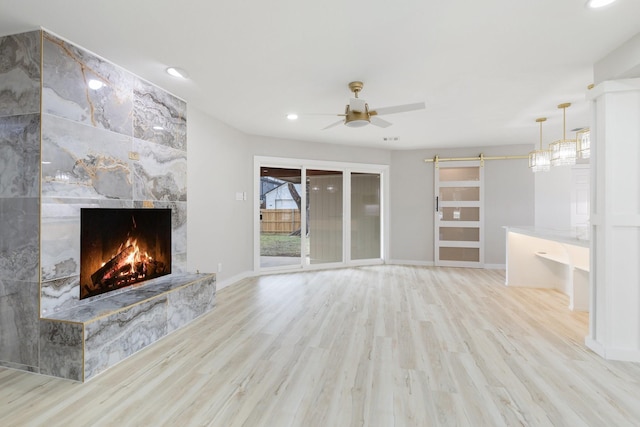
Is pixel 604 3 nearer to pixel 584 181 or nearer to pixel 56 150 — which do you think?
pixel 56 150

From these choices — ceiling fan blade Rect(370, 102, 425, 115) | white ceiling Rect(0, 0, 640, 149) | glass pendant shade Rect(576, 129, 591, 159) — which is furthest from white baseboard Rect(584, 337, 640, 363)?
ceiling fan blade Rect(370, 102, 425, 115)

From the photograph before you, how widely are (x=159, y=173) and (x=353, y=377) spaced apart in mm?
2783

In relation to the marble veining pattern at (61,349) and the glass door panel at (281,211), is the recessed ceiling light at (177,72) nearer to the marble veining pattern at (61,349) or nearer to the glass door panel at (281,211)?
the marble veining pattern at (61,349)

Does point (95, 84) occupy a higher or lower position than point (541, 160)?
higher

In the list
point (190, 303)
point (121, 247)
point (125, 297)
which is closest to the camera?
point (125, 297)

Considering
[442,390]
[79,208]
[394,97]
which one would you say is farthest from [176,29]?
[442,390]

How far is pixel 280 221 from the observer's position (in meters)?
5.51

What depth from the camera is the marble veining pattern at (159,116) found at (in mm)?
2945

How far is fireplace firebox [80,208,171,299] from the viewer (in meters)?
2.43

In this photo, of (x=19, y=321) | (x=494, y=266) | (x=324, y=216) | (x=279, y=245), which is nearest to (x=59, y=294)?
(x=19, y=321)

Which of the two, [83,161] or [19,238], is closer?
[19,238]

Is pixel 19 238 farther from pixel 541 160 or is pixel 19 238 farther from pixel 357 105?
pixel 541 160

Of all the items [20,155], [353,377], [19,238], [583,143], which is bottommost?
[353,377]

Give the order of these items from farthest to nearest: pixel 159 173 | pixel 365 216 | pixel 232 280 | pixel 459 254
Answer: pixel 365 216, pixel 459 254, pixel 232 280, pixel 159 173
